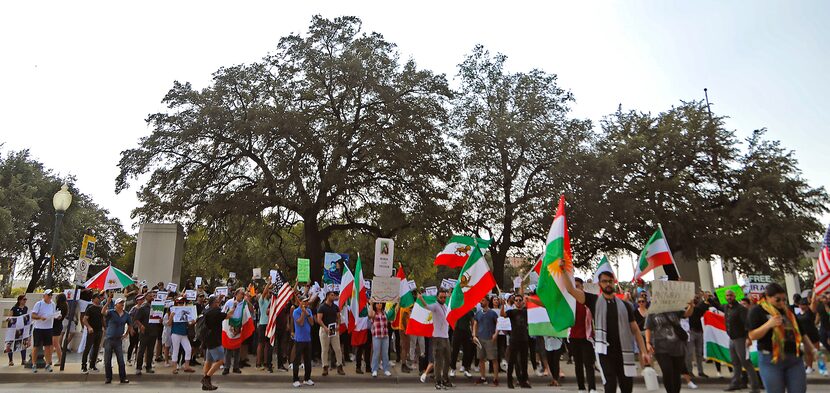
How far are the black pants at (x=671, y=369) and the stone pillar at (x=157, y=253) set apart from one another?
74.6 feet

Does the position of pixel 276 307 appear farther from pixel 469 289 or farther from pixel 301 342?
pixel 469 289

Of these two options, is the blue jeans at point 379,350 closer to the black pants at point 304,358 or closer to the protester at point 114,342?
the black pants at point 304,358

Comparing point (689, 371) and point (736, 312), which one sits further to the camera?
point (689, 371)

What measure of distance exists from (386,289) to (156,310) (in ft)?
18.4

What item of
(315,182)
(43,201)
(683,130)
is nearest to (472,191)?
(315,182)

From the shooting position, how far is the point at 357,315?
46.0 feet

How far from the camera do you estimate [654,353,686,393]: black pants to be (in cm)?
775

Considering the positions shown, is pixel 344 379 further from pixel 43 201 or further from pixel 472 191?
pixel 43 201

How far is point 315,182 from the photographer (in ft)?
85.2

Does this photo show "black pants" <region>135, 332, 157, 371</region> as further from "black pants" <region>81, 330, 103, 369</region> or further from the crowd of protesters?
"black pants" <region>81, 330, 103, 369</region>

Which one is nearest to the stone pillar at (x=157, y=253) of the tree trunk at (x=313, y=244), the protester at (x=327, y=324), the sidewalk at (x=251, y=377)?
the tree trunk at (x=313, y=244)

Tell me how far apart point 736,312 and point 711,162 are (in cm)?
2284

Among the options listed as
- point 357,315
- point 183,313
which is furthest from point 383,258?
point 183,313

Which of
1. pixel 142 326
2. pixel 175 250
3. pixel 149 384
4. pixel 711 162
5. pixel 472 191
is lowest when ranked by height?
pixel 149 384
